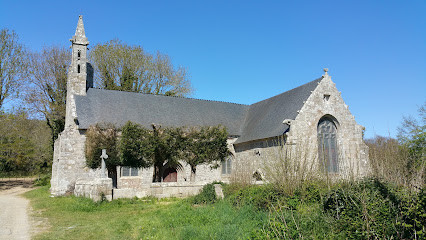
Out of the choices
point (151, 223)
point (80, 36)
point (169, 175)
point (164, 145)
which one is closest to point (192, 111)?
point (169, 175)

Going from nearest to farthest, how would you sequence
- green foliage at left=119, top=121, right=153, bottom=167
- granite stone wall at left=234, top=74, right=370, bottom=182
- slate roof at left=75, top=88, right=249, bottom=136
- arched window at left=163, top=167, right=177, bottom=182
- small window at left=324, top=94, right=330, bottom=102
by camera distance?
green foliage at left=119, top=121, right=153, bottom=167, granite stone wall at left=234, top=74, right=370, bottom=182, small window at left=324, top=94, right=330, bottom=102, slate roof at left=75, top=88, right=249, bottom=136, arched window at left=163, top=167, right=177, bottom=182

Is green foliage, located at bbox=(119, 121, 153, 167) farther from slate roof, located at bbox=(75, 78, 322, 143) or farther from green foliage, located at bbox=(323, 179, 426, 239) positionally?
green foliage, located at bbox=(323, 179, 426, 239)

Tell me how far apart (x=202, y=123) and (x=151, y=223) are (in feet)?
46.1

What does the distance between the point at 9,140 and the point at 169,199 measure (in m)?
18.2

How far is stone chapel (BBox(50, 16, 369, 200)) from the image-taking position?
16688 mm

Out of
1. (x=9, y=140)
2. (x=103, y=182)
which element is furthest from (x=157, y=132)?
(x=9, y=140)

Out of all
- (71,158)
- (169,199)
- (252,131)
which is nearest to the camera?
(169,199)

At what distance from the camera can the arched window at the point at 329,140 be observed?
17641 mm

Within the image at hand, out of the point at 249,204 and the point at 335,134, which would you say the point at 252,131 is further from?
the point at 249,204

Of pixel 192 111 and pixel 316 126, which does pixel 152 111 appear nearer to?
pixel 192 111

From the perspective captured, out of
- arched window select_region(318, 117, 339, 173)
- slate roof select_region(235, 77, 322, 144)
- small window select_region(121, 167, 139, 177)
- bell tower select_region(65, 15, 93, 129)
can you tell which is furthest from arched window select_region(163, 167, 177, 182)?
arched window select_region(318, 117, 339, 173)

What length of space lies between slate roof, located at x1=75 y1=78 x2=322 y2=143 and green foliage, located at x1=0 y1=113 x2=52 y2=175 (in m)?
8.42

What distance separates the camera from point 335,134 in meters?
18.2

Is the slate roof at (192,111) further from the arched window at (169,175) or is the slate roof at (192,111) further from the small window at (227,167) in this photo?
the arched window at (169,175)
